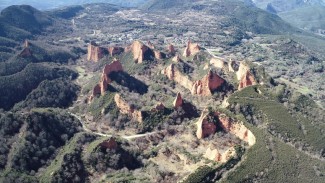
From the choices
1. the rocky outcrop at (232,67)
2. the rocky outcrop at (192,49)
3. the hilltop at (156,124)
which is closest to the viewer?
the hilltop at (156,124)

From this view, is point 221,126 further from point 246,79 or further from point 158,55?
point 158,55

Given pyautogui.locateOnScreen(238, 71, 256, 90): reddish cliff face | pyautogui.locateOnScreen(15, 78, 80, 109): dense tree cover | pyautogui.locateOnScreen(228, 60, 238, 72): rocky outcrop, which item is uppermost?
pyautogui.locateOnScreen(238, 71, 256, 90): reddish cliff face

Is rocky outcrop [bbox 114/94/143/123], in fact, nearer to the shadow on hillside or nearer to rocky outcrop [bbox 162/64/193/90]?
the shadow on hillside

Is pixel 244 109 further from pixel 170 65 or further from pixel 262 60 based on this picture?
pixel 262 60

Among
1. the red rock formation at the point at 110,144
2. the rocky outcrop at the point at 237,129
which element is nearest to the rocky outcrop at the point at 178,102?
the rocky outcrop at the point at 237,129

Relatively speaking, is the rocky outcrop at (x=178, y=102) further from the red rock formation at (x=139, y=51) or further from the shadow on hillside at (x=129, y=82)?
the red rock formation at (x=139, y=51)

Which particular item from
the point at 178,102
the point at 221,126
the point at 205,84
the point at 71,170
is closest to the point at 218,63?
the point at 205,84

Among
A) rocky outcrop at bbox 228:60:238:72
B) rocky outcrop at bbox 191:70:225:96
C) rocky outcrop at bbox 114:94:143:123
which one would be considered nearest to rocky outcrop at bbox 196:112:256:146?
rocky outcrop at bbox 114:94:143:123

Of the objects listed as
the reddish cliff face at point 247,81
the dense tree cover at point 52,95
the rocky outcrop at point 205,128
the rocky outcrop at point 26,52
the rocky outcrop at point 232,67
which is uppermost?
the reddish cliff face at point 247,81
